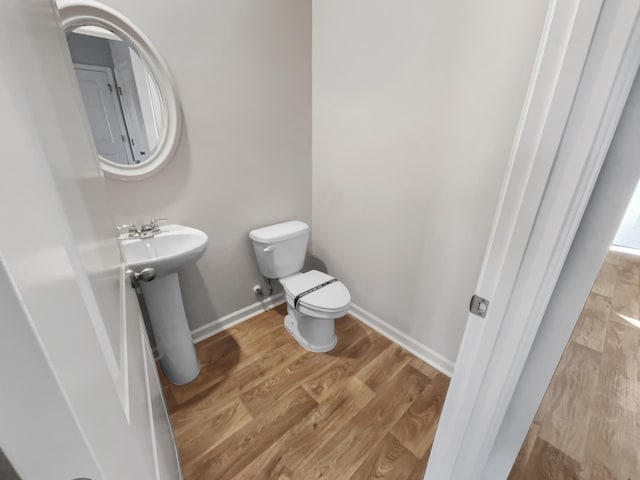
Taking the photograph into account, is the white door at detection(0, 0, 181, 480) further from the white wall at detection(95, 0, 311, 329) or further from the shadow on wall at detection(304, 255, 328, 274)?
the shadow on wall at detection(304, 255, 328, 274)

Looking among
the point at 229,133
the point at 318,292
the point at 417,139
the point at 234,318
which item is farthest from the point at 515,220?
the point at 234,318

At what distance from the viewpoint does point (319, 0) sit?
159 centimetres

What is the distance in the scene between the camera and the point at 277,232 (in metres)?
1.78

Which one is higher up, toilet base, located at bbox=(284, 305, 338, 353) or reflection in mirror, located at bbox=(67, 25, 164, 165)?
reflection in mirror, located at bbox=(67, 25, 164, 165)

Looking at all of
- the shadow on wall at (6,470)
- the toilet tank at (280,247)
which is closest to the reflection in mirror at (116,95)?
the toilet tank at (280,247)

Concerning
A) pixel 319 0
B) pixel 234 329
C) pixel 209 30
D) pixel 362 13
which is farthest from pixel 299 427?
pixel 319 0

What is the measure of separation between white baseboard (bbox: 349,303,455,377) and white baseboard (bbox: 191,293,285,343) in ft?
2.00

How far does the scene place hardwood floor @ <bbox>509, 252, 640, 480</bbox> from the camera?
1.14 metres

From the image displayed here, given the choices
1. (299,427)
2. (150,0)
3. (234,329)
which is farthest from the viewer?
(234,329)

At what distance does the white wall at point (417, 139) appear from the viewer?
43.3 inches

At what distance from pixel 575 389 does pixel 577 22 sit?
1.86 m

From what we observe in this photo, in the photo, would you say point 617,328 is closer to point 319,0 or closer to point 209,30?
point 319,0

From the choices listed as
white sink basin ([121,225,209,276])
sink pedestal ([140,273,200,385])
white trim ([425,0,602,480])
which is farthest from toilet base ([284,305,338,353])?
white trim ([425,0,602,480])

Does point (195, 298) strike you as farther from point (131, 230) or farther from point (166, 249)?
point (131, 230)
